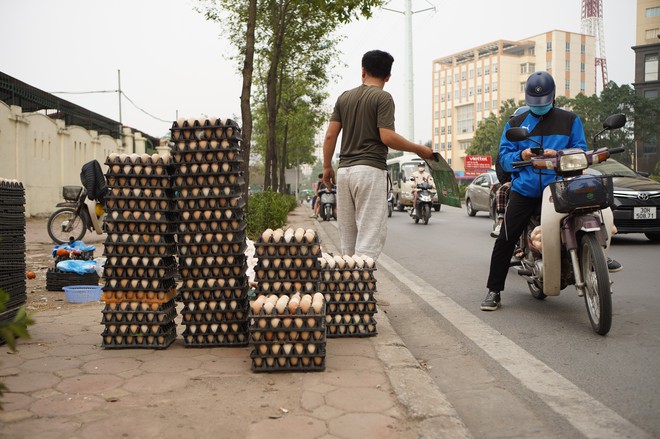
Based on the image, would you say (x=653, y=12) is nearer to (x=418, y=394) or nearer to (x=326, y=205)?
(x=326, y=205)

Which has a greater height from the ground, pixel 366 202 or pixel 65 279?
pixel 366 202

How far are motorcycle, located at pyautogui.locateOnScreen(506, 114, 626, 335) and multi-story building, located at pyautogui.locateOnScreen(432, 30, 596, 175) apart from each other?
4293 inches

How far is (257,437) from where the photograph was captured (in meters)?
2.81

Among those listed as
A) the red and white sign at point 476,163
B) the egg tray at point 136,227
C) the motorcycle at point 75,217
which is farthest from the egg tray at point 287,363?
the red and white sign at point 476,163

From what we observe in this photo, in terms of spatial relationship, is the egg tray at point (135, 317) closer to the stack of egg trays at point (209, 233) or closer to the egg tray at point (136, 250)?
the stack of egg trays at point (209, 233)

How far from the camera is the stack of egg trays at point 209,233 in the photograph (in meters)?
4.40

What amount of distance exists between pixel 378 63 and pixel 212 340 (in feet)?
8.66

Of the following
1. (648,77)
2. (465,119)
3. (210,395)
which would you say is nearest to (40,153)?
(210,395)

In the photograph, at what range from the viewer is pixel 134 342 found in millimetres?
4387

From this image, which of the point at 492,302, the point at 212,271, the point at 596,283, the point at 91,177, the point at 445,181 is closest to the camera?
the point at 212,271

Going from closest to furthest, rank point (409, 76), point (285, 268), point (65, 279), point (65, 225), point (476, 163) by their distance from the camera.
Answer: point (285, 268), point (65, 279), point (65, 225), point (409, 76), point (476, 163)

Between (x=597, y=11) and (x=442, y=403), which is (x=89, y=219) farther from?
(x=597, y=11)

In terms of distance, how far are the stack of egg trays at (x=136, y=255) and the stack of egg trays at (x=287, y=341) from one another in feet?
2.96

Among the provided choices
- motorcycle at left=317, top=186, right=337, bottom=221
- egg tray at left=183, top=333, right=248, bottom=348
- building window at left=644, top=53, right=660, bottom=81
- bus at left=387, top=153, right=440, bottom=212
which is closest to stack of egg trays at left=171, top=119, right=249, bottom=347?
egg tray at left=183, top=333, right=248, bottom=348
